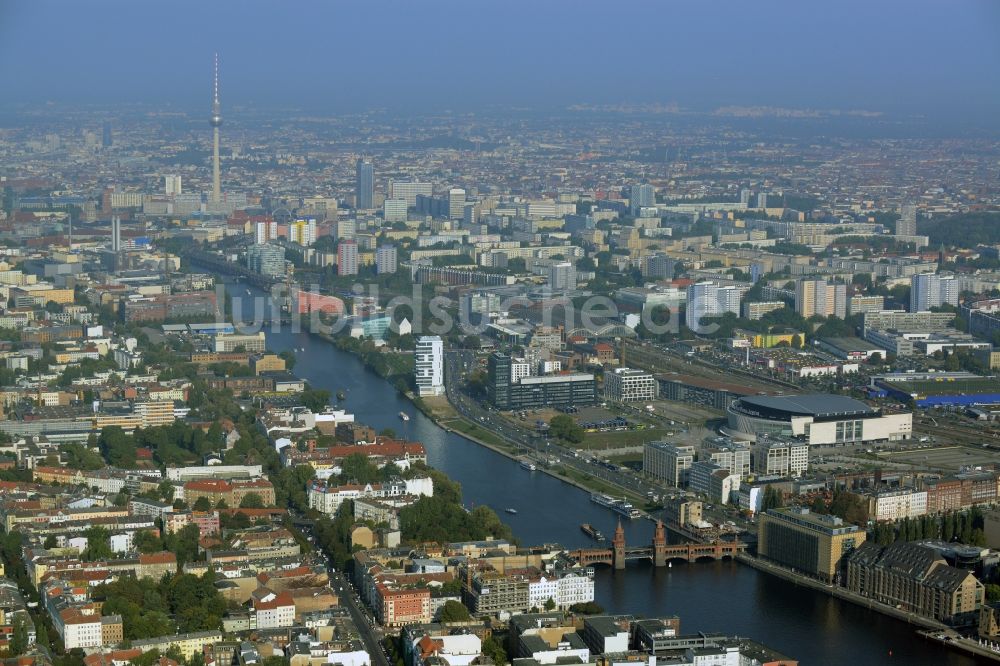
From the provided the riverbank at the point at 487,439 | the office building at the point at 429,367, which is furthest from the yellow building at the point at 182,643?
the office building at the point at 429,367

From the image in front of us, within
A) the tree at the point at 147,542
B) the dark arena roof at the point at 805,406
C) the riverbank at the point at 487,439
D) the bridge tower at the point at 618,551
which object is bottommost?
the riverbank at the point at 487,439

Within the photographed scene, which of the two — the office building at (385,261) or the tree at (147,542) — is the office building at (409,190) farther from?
the tree at (147,542)

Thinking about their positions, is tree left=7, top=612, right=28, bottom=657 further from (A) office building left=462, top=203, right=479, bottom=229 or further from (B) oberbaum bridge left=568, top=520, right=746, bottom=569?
(A) office building left=462, top=203, right=479, bottom=229

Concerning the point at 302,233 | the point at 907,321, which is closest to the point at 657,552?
the point at 907,321

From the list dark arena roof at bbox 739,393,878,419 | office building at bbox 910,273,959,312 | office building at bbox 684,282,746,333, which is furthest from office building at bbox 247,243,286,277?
dark arena roof at bbox 739,393,878,419

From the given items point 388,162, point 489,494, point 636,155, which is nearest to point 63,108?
point 388,162

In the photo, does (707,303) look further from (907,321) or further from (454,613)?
(454,613)
